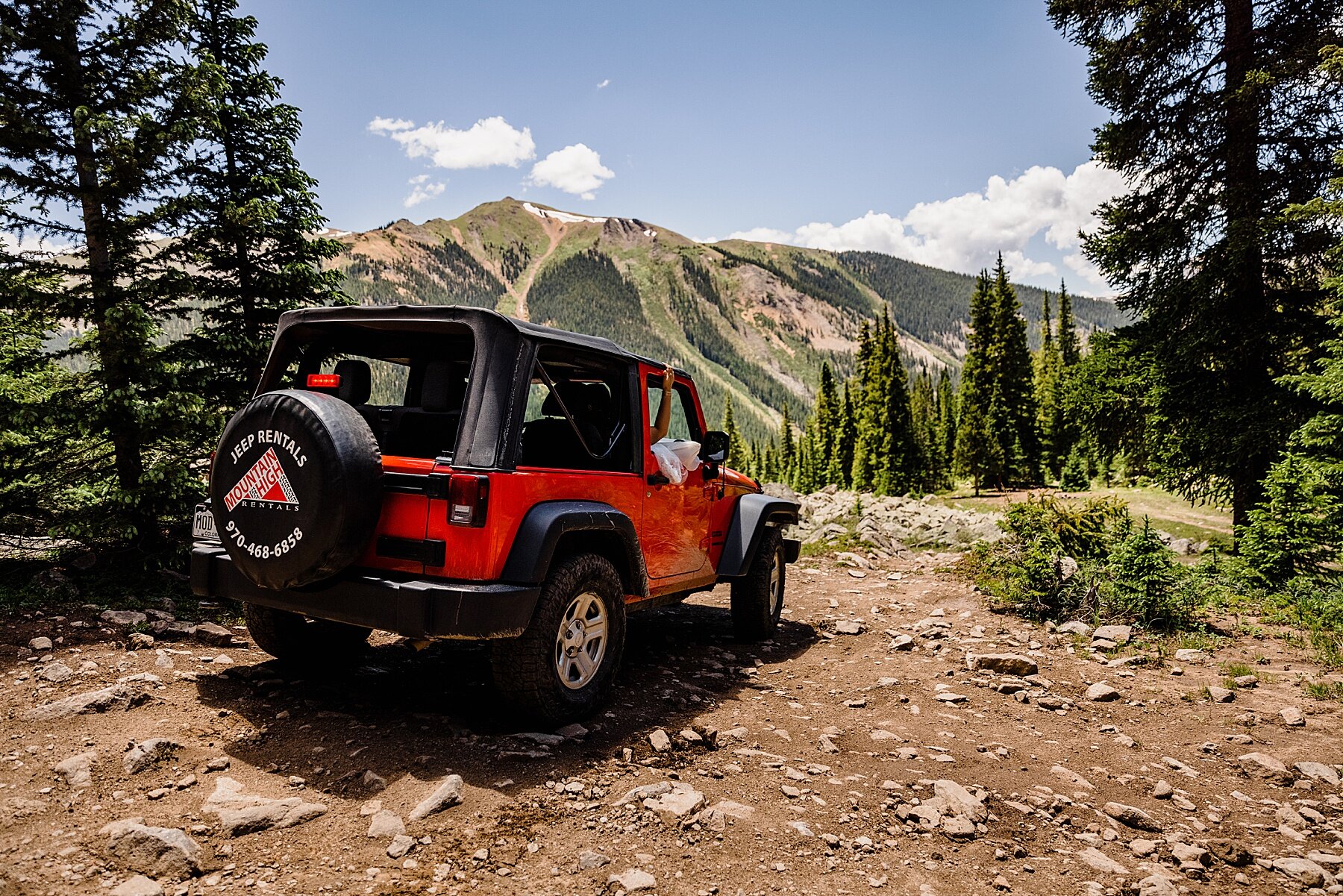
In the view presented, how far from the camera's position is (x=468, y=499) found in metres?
4.01

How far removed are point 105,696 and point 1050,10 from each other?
15631 mm

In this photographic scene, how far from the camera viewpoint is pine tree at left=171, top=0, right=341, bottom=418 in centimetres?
778

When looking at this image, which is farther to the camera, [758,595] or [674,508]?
[758,595]

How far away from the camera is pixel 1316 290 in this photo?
10.8 metres

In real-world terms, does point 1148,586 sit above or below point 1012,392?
below

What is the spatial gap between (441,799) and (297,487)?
1793mm

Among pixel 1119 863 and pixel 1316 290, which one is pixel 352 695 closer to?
pixel 1119 863

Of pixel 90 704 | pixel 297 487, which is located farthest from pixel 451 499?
pixel 90 704

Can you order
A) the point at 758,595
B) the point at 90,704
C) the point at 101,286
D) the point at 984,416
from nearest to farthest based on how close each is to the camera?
the point at 90,704 → the point at 101,286 → the point at 758,595 → the point at 984,416

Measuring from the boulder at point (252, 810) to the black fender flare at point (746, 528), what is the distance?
4.05m

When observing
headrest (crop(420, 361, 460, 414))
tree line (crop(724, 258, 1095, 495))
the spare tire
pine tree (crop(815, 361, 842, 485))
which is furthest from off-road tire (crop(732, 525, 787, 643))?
pine tree (crop(815, 361, 842, 485))

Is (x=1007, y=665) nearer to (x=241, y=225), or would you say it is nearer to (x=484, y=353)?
(x=484, y=353)

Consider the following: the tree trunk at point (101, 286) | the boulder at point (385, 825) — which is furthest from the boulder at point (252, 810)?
the tree trunk at point (101, 286)

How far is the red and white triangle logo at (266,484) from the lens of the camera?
13.1 ft
